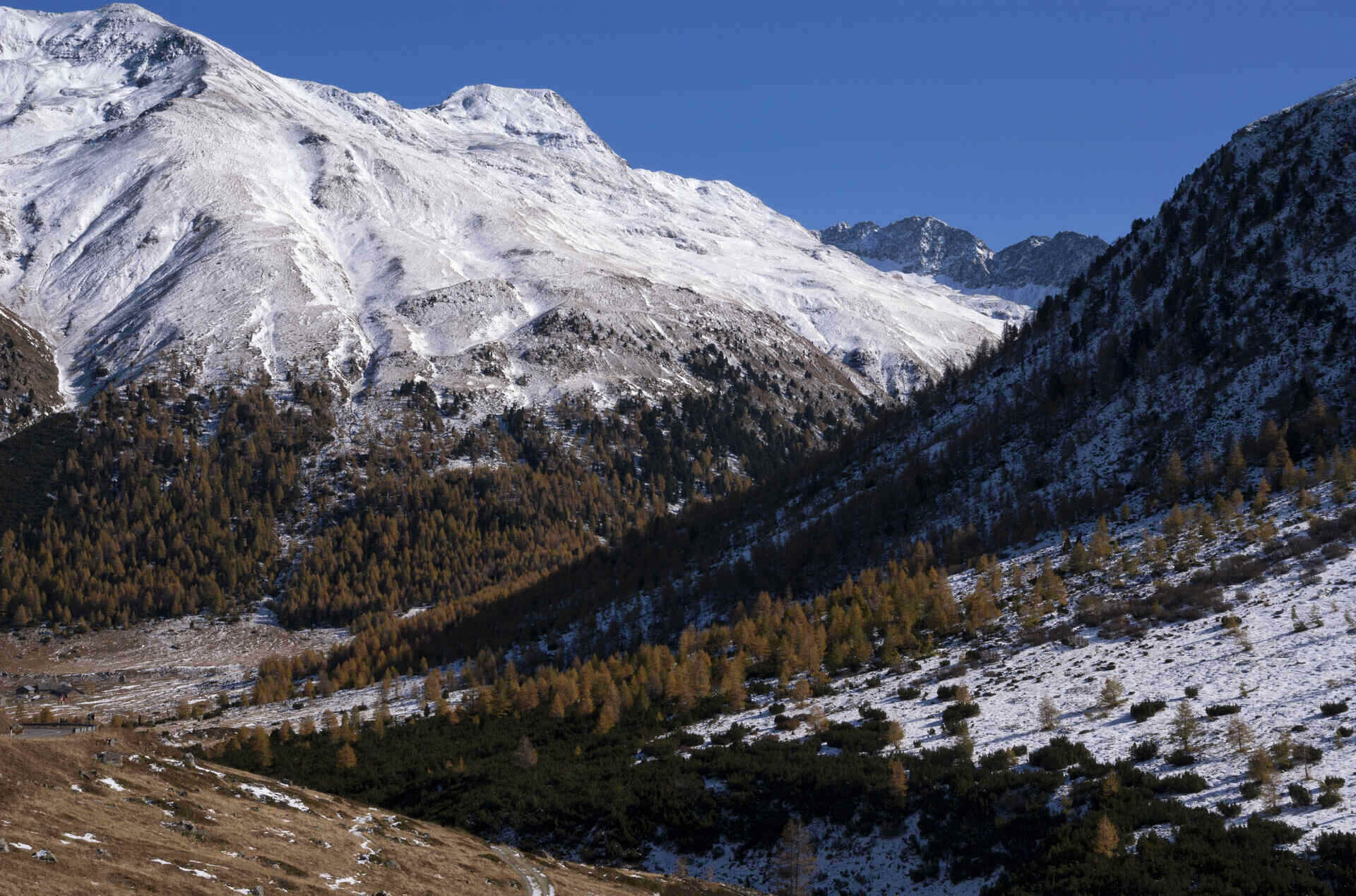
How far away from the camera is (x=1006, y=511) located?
152 meters

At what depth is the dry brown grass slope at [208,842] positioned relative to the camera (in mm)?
40500

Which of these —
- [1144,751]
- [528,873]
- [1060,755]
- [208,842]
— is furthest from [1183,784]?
[208,842]

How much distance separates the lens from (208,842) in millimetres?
49906

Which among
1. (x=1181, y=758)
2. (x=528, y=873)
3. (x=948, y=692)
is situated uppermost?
(x=948, y=692)

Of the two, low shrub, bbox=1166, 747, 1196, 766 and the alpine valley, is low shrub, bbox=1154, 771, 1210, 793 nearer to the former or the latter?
the alpine valley

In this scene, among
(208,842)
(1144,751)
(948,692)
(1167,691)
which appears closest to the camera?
(208,842)

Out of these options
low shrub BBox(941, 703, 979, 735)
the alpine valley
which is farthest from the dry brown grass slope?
low shrub BBox(941, 703, 979, 735)

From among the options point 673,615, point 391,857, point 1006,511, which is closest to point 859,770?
point 391,857

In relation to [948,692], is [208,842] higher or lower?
higher

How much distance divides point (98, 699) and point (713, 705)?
5496 inches

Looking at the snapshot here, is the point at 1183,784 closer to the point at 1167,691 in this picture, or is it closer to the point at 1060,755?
the point at 1060,755

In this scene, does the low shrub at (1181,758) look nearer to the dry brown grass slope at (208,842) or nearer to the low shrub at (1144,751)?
the low shrub at (1144,751)

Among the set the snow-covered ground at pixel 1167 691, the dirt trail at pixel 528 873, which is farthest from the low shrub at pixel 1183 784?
the dirt trail at pixel 528 873

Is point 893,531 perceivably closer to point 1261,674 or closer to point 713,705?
point 713,705
